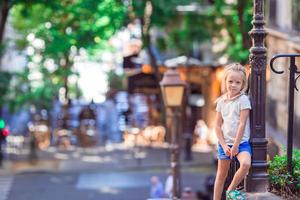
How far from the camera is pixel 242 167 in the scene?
696 cm

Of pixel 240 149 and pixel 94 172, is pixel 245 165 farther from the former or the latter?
pixel 94 172

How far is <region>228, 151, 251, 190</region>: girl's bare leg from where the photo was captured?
6.97 m

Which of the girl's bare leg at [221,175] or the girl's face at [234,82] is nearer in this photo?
the girl's face at [234,82]

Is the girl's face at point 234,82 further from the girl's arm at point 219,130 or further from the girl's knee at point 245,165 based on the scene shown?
the girl's knee at point 245,165

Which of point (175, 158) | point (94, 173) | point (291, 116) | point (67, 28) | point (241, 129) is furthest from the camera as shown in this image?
point (67, 28)

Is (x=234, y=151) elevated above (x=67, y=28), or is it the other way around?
(x=67, y=28)

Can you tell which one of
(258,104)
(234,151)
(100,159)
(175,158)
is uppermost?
(258,104)

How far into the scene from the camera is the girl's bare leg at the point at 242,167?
6967mm

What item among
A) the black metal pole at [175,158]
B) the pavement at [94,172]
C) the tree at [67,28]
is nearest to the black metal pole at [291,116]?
the black metal pole at [175,158]

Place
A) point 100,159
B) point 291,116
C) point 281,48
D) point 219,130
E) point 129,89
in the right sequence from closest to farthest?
1. point 219,130
2. point 291,116
3. point 281,48
4. point 100,159
5. point 129,89

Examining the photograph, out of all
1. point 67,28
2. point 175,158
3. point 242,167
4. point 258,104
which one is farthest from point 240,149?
point 67,28

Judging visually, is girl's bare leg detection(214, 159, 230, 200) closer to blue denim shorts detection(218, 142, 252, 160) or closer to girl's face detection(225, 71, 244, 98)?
blue denim shorts detection(218, 142, 252, 160)

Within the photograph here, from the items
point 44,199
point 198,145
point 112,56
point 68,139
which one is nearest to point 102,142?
point 68,139

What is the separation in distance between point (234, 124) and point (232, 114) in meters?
0.11
